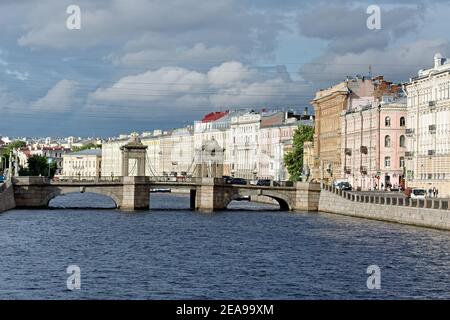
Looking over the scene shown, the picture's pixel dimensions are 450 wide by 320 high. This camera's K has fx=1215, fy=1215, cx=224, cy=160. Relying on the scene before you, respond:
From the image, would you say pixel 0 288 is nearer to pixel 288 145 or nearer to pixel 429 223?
pixel 429 223

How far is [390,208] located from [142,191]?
2490cm

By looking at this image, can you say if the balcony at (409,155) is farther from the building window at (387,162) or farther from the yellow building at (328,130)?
the yellow building at (328,130)

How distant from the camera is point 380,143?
95.9m

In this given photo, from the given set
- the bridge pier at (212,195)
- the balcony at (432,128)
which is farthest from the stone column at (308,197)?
the balcony at (432,128)

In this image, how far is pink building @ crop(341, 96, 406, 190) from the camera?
94.6m

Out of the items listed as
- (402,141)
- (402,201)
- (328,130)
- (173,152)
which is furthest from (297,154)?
(173,152)

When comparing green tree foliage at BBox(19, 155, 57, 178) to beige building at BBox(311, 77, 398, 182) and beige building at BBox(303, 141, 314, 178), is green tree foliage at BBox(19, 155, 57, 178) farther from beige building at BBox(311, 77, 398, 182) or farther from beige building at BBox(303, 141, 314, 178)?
beige building at BBox(311, 77, 398, 182)

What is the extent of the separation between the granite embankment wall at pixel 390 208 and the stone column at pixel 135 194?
39.2 ft

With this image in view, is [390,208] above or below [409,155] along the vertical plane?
below

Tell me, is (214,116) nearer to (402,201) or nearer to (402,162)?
(402,162)

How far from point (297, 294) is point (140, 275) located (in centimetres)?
619

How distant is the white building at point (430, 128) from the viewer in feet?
249

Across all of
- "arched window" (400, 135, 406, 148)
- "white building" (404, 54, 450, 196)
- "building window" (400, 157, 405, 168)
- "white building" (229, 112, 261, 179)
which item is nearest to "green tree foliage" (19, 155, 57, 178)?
"white building" (229, 112, 261, 179)

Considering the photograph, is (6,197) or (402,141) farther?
(402,141)
